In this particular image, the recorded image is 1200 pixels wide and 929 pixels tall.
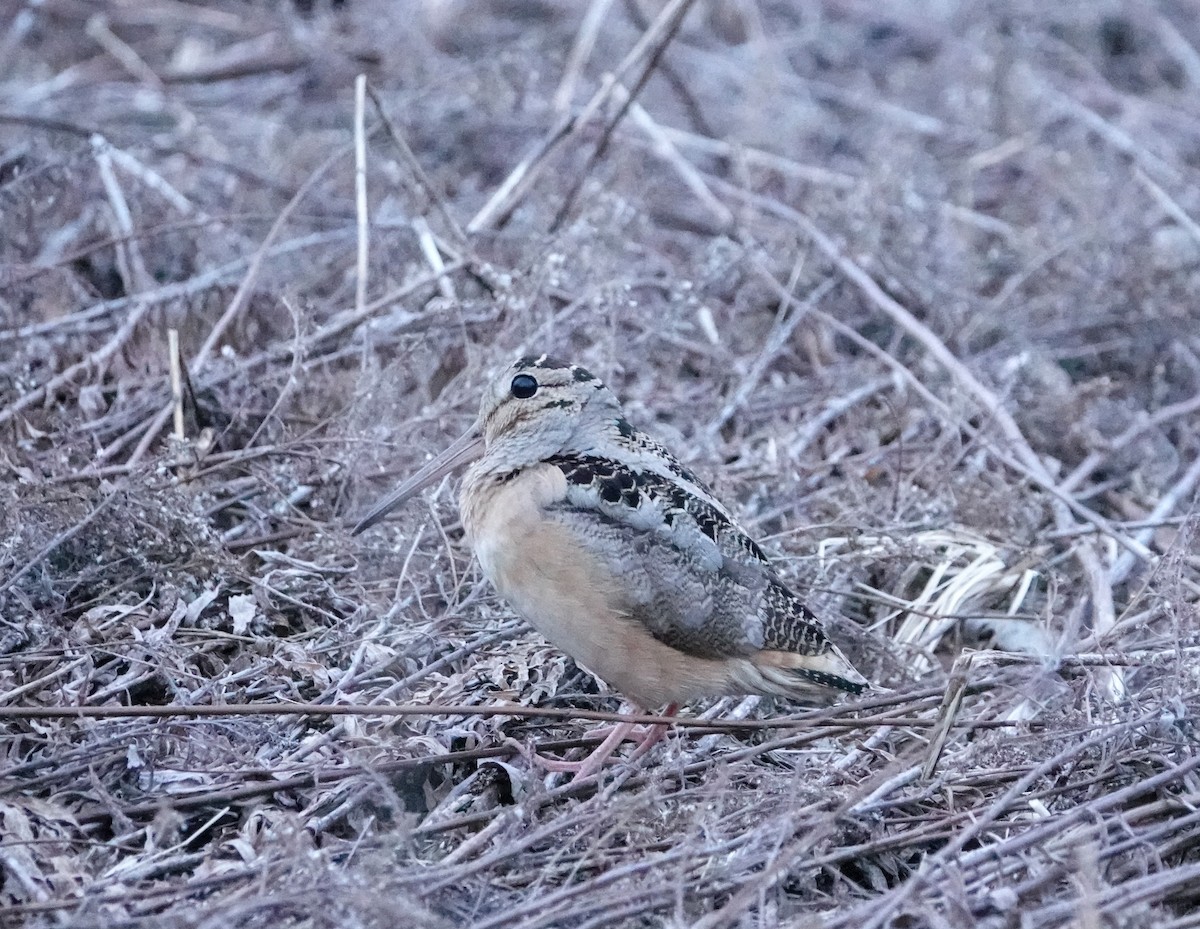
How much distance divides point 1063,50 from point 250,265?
539 cm

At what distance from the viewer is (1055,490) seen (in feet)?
16.8

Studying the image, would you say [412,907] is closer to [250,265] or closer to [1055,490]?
[1055,490]

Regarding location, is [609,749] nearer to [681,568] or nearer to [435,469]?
[681,568]

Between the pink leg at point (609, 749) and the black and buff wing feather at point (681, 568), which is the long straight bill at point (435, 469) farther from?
the pink leg at point (609, 749)

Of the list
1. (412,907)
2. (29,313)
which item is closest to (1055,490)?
(412,907)

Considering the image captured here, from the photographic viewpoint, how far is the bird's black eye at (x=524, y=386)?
13.6 ft

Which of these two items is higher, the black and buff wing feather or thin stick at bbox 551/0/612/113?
thin stick at bbox 551/0/612/113

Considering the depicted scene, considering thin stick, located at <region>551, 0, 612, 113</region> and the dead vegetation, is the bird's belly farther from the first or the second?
thin stick, located at <region>551, 0, 612, 113</region>

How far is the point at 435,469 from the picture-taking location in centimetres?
437

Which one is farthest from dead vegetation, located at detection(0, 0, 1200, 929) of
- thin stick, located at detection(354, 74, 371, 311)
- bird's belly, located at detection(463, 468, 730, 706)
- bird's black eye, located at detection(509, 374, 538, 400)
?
bird's black eye, located at detection(509, 374, 538, 400)

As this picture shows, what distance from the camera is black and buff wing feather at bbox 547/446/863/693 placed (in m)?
3.77

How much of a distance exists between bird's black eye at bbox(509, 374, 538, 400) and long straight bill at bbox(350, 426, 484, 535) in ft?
0.75

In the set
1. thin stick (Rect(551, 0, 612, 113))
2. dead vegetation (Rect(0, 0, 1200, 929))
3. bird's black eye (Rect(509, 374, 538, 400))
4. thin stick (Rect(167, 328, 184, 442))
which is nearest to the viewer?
dead vegetation (Rect(0, 0, 1200, 929))

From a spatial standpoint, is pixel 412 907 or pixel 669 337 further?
pixel 669 337
